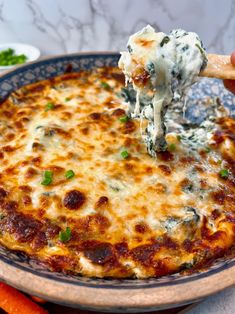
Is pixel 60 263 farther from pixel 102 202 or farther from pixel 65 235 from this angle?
pixel 102 202

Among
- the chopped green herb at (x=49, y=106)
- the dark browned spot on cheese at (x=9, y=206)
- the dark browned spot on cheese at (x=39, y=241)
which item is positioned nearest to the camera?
the dark browned spot on cheese at (x=39, y=241)

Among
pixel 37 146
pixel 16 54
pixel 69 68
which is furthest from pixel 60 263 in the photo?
pixel 16 54

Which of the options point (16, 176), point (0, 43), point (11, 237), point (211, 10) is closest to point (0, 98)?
point (16, 176)

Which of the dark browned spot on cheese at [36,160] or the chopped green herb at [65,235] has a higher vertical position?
the dark browned spot on cheese at [36,160]

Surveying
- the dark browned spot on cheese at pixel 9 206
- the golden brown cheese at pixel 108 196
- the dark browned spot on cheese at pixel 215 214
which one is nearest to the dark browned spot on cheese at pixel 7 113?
the golden brown cheese at pixel 108 196

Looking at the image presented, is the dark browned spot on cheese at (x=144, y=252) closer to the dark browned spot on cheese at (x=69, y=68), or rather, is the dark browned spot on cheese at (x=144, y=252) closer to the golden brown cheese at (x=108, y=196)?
the golden brown cheese at (x=108, y=196)

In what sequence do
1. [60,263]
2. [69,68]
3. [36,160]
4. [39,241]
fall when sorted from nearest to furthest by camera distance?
1. [60,263]
2. [39,241]
3. [36,160]
4. [69,68]

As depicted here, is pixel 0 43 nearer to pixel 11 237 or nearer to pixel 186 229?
pixel 11 237
